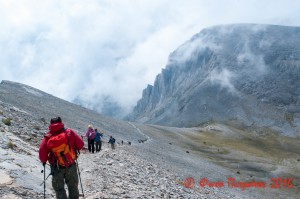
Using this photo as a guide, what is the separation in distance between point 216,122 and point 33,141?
144 m

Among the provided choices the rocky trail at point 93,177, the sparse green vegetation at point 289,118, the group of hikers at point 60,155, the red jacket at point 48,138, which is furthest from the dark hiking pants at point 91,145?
the sparse green vegetation at point 289,118

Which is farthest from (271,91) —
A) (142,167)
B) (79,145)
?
(79,145)

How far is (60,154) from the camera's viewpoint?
1240 centimetres

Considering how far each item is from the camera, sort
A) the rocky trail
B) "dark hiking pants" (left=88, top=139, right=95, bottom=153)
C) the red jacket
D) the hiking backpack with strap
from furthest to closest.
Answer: "dark hiking pants" (left=88, top=139, right=95, bottom=153)
the rocky trail
the red jacket
the hiking backpack with strap

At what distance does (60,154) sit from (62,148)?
8.6 inches

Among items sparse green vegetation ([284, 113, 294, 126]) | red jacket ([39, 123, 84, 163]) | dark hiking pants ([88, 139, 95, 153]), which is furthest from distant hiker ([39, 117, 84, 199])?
sparse green vegetation ([284, 113, 294, 126])

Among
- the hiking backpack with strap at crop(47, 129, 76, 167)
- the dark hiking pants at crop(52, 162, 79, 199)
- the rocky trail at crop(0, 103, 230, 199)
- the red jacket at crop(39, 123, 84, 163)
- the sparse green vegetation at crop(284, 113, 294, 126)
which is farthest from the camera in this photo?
the sparse green vegetation at crop(284, 113, 294, 126)

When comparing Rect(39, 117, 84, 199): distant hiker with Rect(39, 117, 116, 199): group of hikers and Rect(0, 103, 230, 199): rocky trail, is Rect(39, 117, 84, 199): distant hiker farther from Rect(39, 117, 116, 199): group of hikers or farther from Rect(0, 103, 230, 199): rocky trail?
Rect(0, 103, 230, 199): rocky trail

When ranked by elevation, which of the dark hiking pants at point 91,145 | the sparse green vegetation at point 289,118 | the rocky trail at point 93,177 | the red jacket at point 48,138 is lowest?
the rocky trail at point 93,177

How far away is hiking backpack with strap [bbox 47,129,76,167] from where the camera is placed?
12.3 m

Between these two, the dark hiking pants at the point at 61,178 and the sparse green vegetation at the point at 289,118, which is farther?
the sparse green vegetation at the point at 289,118

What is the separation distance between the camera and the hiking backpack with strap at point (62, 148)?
12.3 metres

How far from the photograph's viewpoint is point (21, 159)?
19812mm

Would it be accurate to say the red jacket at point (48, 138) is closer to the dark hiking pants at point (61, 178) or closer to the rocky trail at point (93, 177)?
the dark hiking pants at point (61, 178)
